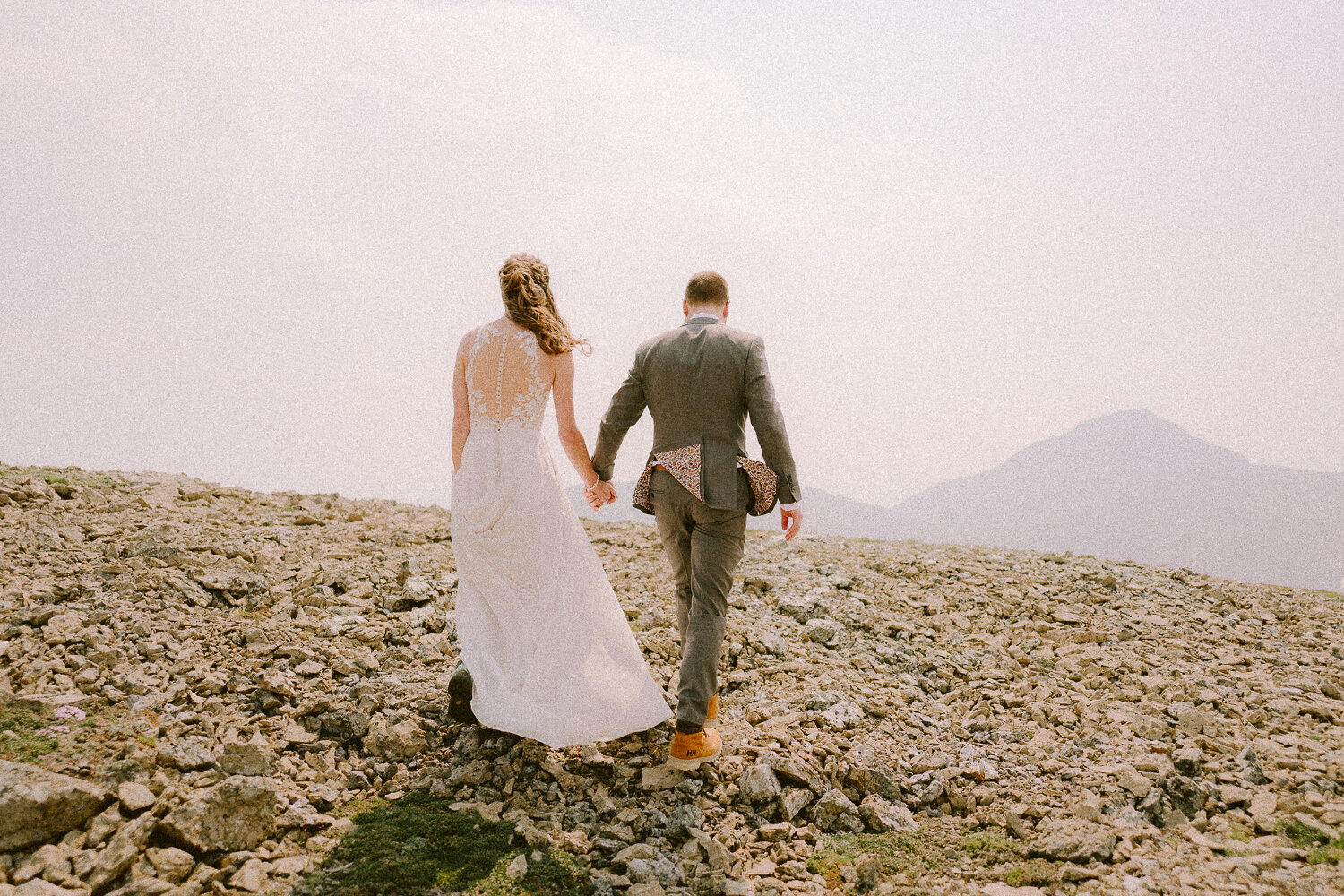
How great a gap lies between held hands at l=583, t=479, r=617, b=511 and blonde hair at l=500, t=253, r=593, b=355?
110 cm

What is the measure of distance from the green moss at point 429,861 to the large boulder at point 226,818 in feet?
1.55

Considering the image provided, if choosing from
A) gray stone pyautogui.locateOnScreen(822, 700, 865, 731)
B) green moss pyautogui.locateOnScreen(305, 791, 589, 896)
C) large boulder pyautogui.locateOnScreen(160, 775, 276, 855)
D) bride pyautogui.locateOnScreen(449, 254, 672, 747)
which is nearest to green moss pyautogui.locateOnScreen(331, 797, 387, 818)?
green moss pyautogui.locateOnScreen(305, 791, 589, 896)

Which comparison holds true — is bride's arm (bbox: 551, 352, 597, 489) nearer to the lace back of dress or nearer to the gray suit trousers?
the lace back of dress

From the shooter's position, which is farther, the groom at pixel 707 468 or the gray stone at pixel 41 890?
the groom at pixel 707 468

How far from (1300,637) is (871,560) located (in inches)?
191

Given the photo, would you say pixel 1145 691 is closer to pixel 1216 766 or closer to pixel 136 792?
pixel 1216 766

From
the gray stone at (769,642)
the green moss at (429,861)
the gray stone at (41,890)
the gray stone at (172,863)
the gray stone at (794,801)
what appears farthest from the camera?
the gray stone at (769,642)

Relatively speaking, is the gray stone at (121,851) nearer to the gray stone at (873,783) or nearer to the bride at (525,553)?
the bride at (525,553)

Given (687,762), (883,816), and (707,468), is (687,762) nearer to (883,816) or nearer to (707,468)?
(883,816)

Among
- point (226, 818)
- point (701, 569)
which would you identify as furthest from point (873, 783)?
point (226, 818)

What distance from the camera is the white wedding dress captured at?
511cm

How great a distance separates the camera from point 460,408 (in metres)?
5.42

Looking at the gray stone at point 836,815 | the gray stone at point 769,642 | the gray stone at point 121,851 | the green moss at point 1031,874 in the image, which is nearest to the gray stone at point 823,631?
the gray stone at point 769,642

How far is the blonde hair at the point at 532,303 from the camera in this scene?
16.9ft
